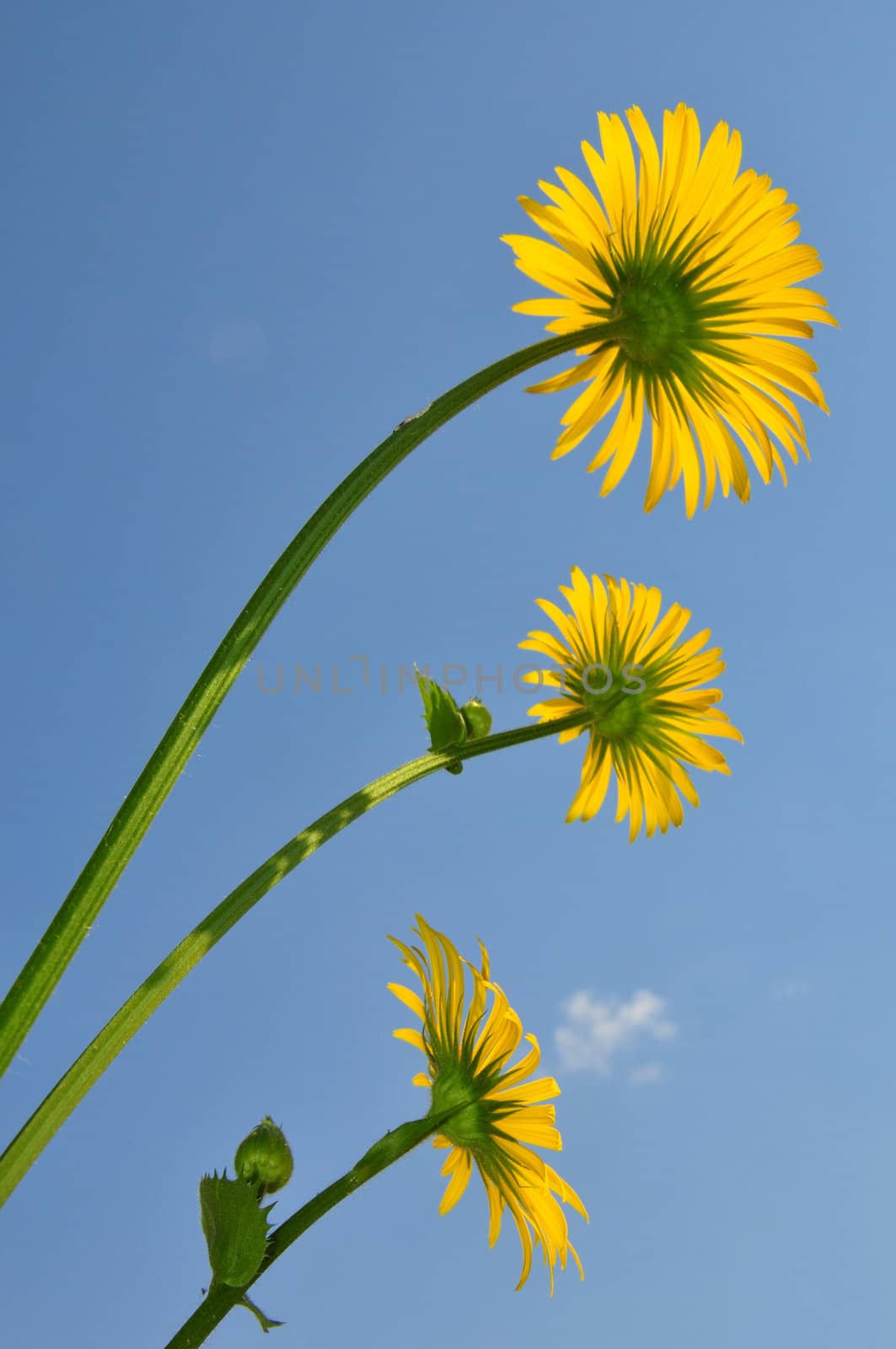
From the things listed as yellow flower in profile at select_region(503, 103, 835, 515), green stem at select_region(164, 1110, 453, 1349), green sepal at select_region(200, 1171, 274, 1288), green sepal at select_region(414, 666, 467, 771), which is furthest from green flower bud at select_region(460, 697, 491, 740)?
green sepal at select_region(200, 1171, 274, 1288)

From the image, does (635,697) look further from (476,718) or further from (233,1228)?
(233,1228)

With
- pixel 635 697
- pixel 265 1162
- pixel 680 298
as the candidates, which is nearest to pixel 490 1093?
pixel 265 1162

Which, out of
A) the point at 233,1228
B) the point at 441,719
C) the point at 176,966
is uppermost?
the point at 441,719

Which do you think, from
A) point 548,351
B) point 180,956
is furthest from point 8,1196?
point 548,351

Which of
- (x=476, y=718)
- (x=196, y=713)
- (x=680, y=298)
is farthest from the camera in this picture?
(x=476, y=718)

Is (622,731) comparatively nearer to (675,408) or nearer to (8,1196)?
(675,408)
